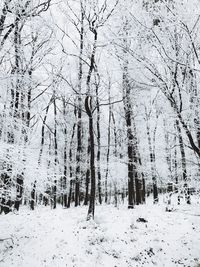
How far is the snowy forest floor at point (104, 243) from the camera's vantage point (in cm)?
624

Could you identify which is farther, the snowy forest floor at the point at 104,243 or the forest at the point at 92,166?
the snowy forest floor at the point at 104,243

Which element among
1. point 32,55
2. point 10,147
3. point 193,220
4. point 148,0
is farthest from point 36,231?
point 32,55

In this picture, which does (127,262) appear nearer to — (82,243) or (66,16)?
(82,243)

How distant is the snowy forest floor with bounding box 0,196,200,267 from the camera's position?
6235 mm

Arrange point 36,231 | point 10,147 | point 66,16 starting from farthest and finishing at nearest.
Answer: point 66,16 < point 36,231 < point 10,147

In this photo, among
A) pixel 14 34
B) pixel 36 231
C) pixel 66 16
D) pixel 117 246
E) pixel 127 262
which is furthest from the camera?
pixel 66 16

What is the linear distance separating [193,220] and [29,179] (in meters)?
7.40

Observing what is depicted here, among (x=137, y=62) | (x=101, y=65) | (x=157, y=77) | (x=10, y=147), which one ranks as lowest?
(x=10, y=147)

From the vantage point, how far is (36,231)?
28.3ft

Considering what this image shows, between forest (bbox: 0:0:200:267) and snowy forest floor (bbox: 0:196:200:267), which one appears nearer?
forest (bbox: 0:0:200:267)

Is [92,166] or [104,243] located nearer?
[104,243]

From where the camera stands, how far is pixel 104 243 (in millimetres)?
7199

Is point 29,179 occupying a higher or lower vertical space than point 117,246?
higher

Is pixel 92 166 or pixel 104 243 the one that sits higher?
pixel 92 166
